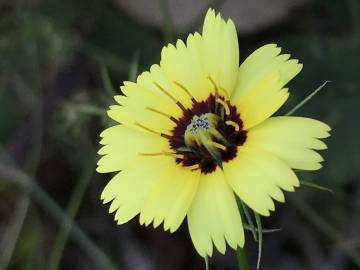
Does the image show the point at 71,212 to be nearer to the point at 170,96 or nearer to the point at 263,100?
the point at 170,96

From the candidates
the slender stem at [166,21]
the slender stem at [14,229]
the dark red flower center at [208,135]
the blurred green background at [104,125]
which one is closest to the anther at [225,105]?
the dark red flower center at [208,135]

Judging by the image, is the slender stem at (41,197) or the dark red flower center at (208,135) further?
the slender stem at (41,197)

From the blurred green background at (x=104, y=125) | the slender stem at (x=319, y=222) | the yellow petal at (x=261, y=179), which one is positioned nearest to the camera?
the yellow petal at (x=261, y=179)

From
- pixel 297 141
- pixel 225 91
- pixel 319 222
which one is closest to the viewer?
pixel 297 141

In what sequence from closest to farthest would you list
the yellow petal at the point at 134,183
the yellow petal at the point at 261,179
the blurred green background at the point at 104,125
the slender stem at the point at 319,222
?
the yellow petal at the point at 261,179 < the yellow petal at the point at 134,183 < the slender stem at the point at 319,222 < the blurred green background at the point at 104,125

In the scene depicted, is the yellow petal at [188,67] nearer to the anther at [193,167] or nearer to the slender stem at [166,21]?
the anther at [193,167]

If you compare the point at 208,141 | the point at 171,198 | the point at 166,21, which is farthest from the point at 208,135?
the point at 166,21
